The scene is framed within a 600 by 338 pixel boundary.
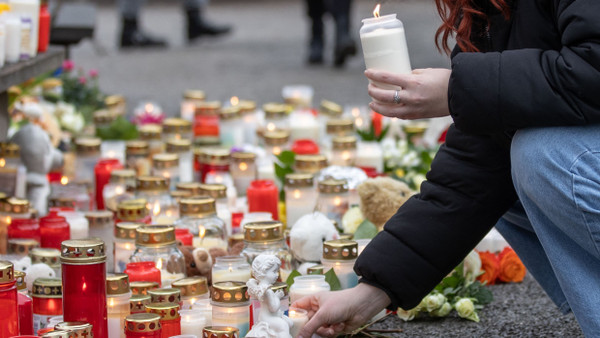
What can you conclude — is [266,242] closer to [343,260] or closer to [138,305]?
[343,260]

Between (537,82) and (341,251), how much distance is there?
881 mm

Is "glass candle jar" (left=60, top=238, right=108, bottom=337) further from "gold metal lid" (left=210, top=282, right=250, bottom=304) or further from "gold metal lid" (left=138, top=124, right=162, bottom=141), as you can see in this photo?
"gold metal lid" (left=138, top=124, right=162, bottom=141)

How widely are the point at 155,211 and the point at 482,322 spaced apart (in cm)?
122

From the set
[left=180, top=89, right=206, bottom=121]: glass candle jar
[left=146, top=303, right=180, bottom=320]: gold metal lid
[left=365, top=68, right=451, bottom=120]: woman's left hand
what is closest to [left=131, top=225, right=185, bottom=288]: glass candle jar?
[left=146, top=303, right=180, bottom=320]: gold metal lid

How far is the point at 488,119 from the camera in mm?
2068

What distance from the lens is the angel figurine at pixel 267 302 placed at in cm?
223

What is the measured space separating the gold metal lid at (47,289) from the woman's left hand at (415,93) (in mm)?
941

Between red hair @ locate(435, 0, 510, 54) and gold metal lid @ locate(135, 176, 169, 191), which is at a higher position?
red hair @ locate(435, 0, 510, 54)

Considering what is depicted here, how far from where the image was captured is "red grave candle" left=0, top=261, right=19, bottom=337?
2.26 m

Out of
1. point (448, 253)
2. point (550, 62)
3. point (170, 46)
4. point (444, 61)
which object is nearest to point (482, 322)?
point (448, 253)

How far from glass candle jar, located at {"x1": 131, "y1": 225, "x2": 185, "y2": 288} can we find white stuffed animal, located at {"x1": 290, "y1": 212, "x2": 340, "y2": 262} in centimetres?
33

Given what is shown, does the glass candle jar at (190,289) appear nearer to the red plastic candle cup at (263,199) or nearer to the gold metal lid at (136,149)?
the red plastic candle cup at (263,199)

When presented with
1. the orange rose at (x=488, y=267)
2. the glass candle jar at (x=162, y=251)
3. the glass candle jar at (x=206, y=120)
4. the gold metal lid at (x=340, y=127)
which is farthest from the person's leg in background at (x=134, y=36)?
the glass candle jar at (x=162, y=251)

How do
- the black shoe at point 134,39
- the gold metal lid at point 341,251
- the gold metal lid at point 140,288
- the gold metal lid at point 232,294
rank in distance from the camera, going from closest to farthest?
1. the gold metal lid at point 232,294
2. the gold metal lid at point 140,288
3. the gold metal lid at point 341,251
4. the black shoe at point 134,39
